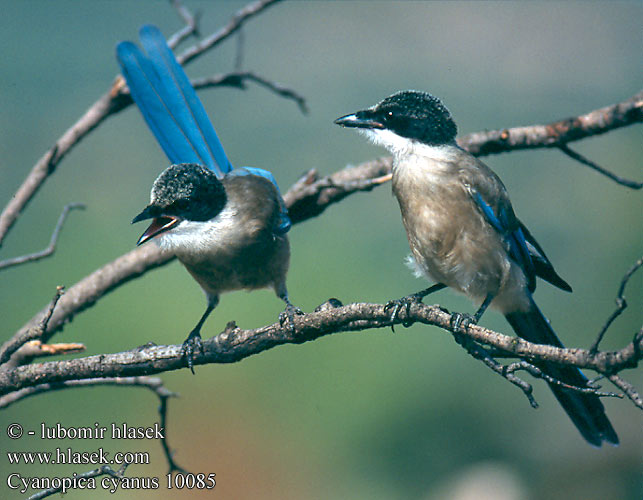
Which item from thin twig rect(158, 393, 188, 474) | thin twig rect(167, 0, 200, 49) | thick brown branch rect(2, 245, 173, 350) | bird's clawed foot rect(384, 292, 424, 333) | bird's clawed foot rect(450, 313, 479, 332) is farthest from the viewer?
thin twig rect(167, 0, 200, 49)

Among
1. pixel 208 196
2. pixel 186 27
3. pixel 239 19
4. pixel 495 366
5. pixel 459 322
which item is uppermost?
pixel 186 27

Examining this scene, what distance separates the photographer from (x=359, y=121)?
6.06 feet

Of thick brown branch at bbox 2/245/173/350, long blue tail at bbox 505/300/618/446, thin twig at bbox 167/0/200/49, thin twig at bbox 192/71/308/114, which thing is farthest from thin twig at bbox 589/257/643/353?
thin twig at bbox 167/0/200/49

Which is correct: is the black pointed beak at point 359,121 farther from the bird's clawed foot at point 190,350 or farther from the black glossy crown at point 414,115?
the bird's clawed foot at point 190,350

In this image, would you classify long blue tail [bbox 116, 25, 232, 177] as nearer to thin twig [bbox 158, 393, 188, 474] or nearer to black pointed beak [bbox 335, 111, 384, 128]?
black pointed beak [bbox 335, 111, 384, 128]

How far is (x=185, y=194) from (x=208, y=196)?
16 cm

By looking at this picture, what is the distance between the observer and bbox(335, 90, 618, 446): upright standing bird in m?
1.87

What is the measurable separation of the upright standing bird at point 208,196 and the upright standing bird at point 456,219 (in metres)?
0.56

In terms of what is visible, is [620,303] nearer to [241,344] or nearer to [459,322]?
[459,322]

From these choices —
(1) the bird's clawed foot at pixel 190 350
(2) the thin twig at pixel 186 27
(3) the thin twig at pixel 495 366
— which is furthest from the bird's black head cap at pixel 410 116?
(2) the thin twig at pixel 186 27

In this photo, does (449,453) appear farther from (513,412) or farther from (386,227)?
(386,227)

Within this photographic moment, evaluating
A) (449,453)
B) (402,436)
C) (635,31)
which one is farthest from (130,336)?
(635,31)

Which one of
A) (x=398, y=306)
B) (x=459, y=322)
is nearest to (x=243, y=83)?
(x=398, y=306)

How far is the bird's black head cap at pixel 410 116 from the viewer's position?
6.04 feet
